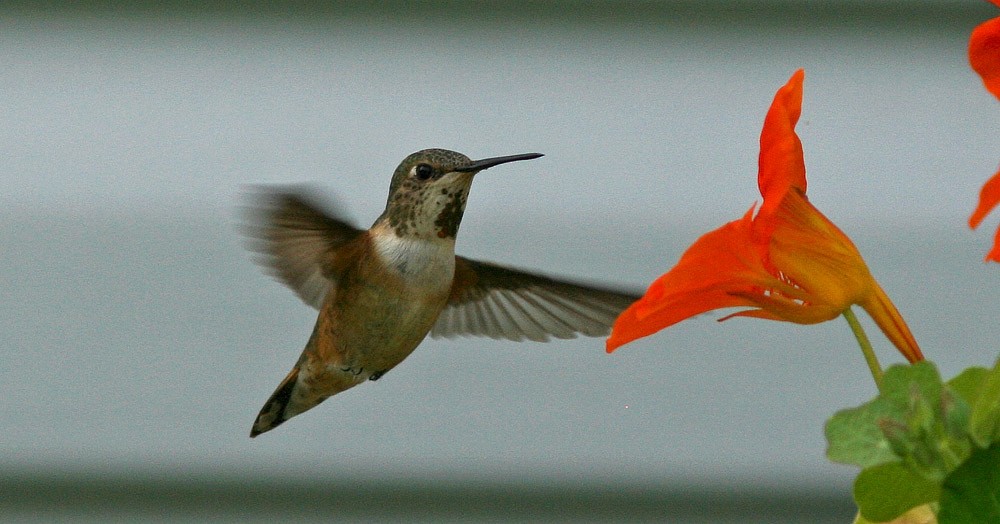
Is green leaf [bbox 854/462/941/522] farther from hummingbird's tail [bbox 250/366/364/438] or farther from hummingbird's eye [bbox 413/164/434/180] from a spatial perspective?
hummingbird's tail [bbox 250/366/364/438]

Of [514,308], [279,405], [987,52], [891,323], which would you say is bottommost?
[279,405]

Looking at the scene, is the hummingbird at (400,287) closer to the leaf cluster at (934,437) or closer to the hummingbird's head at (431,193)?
the hummingbird's head at (431,193)

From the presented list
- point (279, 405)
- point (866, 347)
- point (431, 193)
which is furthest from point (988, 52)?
point (279, 405)

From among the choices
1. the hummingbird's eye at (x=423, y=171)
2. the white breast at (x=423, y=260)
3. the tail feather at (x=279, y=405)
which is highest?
the hummingbird's eye at (x=423, y=171)

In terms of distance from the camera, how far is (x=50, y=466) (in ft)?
7.92

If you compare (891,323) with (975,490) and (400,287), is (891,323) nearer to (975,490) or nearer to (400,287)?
A: (975,490)

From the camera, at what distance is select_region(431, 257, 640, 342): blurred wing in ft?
4.99

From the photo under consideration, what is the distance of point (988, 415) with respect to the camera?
21.9 inches

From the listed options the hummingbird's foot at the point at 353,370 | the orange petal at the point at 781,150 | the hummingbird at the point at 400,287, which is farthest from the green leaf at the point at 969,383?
the hummingbird's foot at the point at 353,370

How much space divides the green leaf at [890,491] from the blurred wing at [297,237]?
724 millimetres

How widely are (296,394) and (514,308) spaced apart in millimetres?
327

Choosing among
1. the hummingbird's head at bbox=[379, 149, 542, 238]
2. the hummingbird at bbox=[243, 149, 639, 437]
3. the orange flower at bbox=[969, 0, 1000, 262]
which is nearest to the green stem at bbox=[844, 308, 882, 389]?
the orange flower at bbox=[969, 0, 1000, 262]

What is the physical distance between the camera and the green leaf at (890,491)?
64 cm

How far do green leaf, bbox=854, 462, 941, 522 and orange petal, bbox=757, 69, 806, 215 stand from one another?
171 millimetres
